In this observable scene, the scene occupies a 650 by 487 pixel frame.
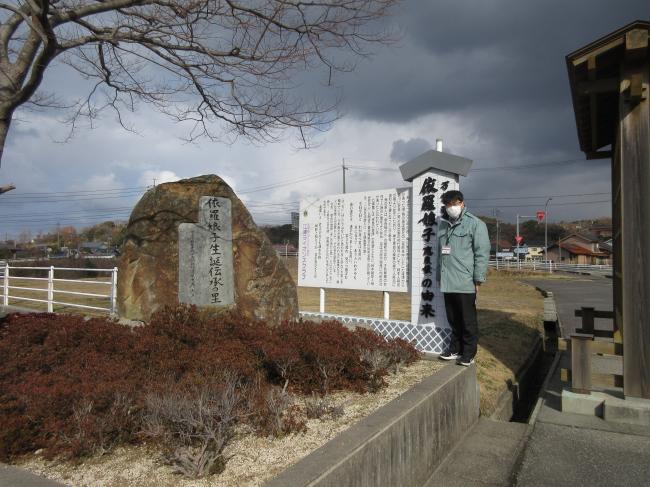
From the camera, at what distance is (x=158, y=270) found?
21.4 feet

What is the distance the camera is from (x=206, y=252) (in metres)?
6.08

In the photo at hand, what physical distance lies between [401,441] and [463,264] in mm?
2435

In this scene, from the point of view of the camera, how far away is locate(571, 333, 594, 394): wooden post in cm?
479

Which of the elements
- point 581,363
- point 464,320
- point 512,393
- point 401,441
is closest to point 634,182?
point 581,363

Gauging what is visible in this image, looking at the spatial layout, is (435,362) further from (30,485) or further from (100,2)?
(100,2)

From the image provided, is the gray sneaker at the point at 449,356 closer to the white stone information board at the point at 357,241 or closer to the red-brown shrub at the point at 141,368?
the red-brown shrub at the point at 141,368

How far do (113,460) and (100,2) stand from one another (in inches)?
206

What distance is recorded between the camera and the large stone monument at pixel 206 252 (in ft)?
20.4

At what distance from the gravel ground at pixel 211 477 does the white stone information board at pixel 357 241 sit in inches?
135

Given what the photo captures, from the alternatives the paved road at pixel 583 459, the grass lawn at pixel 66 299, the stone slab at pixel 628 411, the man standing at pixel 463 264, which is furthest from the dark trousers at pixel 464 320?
the grass lawn at pixel 66 299

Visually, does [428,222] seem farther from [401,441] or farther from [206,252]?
[401,441]

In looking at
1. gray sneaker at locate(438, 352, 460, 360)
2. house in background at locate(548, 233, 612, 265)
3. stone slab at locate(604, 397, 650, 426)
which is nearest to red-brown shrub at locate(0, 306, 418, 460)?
gray sneaker at locate(438, 352, 460, 360)

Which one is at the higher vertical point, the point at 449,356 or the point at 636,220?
the point at 636,220

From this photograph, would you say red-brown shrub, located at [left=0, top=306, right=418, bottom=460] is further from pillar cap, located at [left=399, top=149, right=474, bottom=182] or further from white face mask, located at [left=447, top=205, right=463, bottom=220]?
pillar cap, located at [left=399, top=149, right=474, bottom=182]
